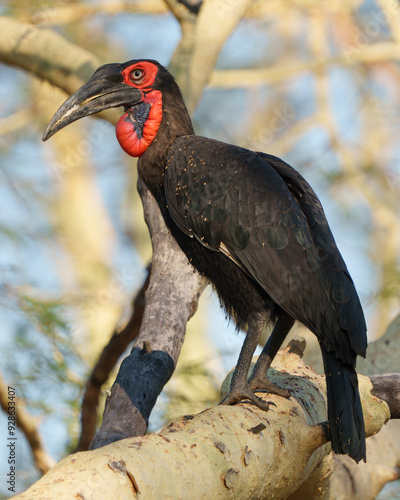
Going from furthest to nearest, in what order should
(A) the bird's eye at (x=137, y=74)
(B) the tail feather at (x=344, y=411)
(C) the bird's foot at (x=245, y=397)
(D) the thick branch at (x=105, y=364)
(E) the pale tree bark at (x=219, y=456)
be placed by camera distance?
(D) the thick branch at (x=105, y=364), (A) the bird's eye at (x=137, y=74), (C) the bird's foot at (x=245, y=397), (B) the tail feather at (x=344, y=411), (E) the pale tree bark at (x=219, y=456)

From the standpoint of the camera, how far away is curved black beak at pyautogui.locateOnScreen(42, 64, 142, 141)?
10.3ft

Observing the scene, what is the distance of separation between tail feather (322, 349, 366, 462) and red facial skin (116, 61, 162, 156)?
1.35 meters

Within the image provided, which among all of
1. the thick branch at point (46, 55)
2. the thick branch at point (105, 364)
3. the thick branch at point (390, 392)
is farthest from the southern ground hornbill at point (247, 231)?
the thick branch at point (46, 55)

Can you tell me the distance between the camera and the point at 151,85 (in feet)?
10.7

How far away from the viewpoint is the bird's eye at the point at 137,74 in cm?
326

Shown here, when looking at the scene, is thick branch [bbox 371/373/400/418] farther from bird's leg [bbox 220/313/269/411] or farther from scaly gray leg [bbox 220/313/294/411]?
bird's leg [bbox 220/313/269/411]

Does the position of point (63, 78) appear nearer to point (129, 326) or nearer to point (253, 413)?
point (129, 326)

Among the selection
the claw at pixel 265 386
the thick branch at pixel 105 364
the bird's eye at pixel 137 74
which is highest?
the bird's eye at pixel 137 74

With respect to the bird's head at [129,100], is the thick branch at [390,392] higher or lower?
lower

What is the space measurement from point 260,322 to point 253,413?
52 centimetres

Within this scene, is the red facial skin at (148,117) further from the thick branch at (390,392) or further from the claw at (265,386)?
the thick branch at (390,392)

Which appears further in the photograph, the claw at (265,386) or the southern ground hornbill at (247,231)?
the claw at (265,386)

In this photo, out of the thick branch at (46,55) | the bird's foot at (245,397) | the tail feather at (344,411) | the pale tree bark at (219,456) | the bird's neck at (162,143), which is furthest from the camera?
the thick branch at (46,55)

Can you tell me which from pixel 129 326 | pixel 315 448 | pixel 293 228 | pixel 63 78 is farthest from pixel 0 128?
pixel 315 448
